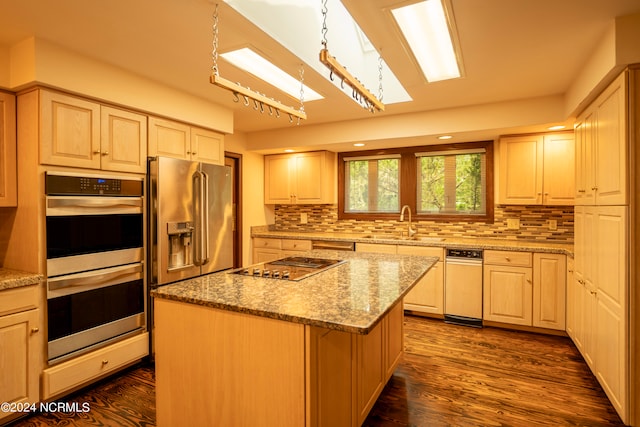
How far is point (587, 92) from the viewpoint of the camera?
2.44m

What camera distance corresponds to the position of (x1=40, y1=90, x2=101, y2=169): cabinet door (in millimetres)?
2227

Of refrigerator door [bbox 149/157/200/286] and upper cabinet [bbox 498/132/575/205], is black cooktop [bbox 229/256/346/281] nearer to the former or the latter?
refrigerator door [bbox 149/157/200/286]

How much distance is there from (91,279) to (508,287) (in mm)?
3667

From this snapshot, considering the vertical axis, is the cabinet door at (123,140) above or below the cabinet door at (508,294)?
above

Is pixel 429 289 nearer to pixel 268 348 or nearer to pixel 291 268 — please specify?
pixel 291 268

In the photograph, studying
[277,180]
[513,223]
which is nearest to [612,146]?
[513,223]

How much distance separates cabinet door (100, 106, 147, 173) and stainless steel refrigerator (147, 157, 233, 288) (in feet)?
0.41

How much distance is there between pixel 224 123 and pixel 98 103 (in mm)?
1243

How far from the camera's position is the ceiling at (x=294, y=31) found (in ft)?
6.01

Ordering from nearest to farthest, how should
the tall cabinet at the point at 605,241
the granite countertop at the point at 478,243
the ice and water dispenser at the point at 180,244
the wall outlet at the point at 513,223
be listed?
the tall cabinet at the point at 605,241 → the ice and water dispenser at the point at 180,244 → the granite countertop at the point at 478,243 → the wall outlet at the point at 513,223

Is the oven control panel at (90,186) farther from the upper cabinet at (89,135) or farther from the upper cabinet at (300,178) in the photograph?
the upper cabinet at (300,178)

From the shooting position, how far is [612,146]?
2.12 m

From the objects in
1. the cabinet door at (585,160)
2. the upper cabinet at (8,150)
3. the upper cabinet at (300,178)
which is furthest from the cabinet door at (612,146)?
the upper cabinet at (8,150)

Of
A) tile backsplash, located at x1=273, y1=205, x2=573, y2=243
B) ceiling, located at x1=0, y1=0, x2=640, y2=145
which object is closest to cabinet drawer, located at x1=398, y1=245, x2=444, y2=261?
tile backsplash, located at x1=273, y1=205, x2=573, y2=243
